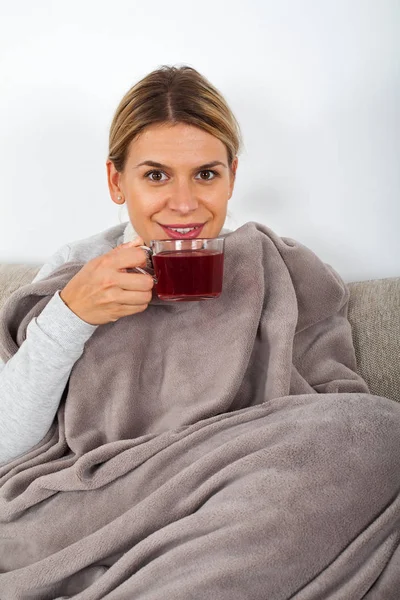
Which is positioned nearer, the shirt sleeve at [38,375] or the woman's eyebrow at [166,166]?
the shirt sleeve at [38,375]

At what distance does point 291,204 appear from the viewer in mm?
2100

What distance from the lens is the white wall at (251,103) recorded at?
1.98m

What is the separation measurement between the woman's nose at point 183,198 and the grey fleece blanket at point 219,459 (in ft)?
0.47

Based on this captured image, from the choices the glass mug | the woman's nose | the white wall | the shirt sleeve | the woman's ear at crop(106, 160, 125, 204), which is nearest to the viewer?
the glass mug

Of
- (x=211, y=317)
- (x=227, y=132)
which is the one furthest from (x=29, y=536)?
(x=227, y=132)

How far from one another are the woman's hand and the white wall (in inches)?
31.8

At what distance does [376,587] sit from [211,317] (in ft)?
2.14

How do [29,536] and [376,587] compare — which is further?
[29,536]

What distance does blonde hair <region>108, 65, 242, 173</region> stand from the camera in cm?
159

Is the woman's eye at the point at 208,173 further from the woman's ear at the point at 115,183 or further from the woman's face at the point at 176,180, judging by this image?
the woman's ear at the point at 115,183

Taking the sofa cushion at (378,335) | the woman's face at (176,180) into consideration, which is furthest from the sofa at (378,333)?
the woman's face at (176,180)

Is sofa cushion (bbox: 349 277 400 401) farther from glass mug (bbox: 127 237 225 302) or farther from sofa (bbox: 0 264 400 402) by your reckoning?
glass mug (bbox: 127 237 225 302)

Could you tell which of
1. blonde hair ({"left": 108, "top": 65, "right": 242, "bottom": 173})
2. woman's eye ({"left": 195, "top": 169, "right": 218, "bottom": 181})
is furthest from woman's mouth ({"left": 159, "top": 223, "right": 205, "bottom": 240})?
blonde hair ({"left": 108, "top": 65, "right": 242, "bottom": 173})

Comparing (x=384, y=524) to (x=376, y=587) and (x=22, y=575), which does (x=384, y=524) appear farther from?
(x=22, y=575)
